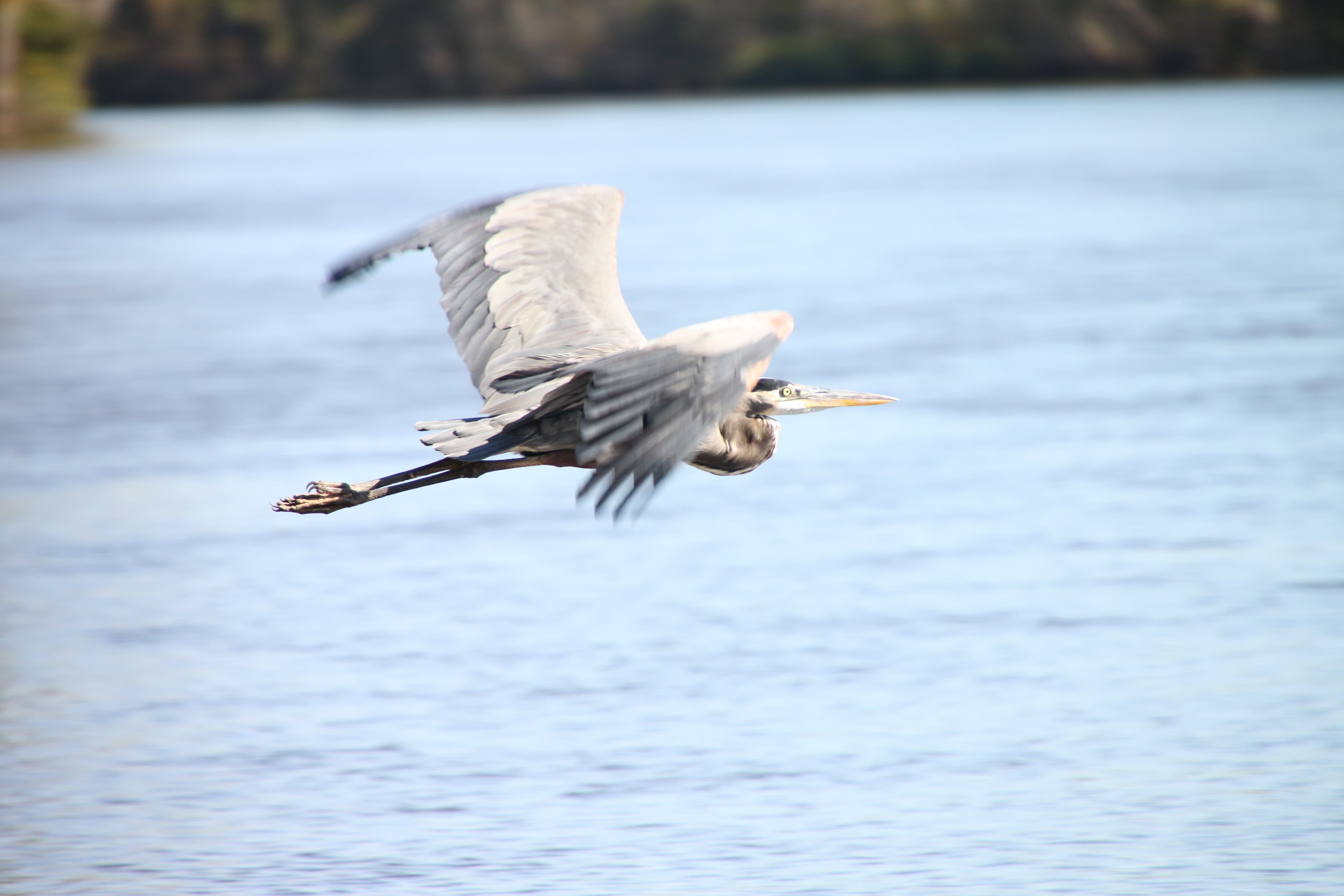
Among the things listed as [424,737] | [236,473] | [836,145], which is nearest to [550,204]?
[424,737]

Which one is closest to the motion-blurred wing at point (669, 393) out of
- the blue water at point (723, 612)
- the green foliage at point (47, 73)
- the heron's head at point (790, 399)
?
the heron's head at point (790, 399)

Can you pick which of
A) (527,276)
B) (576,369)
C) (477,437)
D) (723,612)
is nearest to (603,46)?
(723,612)

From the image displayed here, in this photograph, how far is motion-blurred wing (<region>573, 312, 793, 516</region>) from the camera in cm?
445

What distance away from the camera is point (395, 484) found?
20.0 feet

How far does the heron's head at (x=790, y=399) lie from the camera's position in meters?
5.80

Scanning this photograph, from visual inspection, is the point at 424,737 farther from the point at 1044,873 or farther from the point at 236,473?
the point at 236,473

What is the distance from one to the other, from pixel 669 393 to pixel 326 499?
1903 mm

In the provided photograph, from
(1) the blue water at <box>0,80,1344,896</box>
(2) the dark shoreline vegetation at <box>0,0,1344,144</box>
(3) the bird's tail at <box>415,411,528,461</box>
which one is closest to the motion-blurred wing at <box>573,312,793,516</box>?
(3) the bird's tail at <box>415,411,528,461</box>

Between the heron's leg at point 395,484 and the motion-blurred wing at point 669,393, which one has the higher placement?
the motion-blurred wing at point 669,393

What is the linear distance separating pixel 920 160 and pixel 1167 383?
2060 cm

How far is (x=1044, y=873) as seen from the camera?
18.3ft

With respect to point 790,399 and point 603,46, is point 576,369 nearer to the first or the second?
point 790,399

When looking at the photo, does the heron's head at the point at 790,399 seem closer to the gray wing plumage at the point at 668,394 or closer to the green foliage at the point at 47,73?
the gray wing plumage at the point at 668,394

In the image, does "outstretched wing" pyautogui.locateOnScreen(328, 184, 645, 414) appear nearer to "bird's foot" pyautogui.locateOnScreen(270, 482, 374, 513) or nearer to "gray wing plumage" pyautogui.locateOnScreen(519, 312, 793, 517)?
"bird's foot" pyautogui.locateOnScreen(270, 482, 374, 513)
